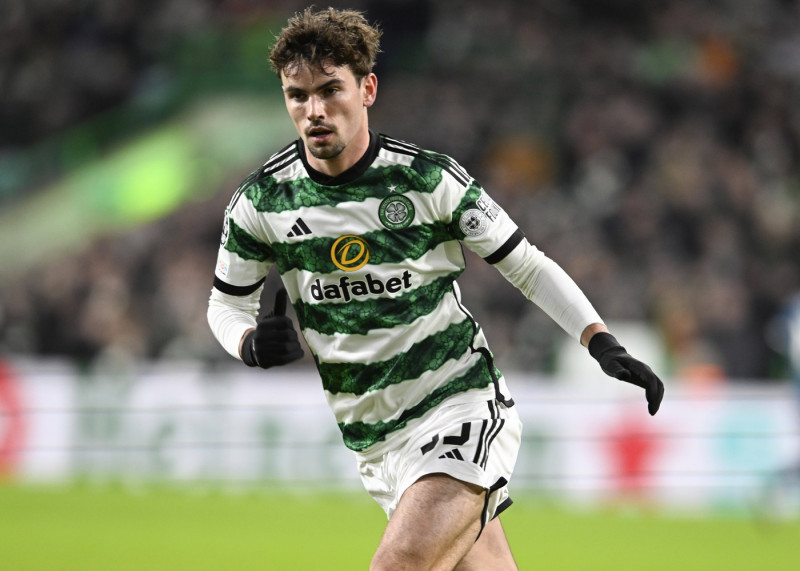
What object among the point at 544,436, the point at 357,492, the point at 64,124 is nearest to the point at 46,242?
the point at 64,124

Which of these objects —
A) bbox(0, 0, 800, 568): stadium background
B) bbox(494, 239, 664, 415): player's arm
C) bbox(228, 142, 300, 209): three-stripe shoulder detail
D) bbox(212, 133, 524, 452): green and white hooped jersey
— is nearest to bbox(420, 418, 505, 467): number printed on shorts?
bbox(212, 133, 524, 452): green and white hooped jersey

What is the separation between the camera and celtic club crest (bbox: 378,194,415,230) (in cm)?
439

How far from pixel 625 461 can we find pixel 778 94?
6.81m

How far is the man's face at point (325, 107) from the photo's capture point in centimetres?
426

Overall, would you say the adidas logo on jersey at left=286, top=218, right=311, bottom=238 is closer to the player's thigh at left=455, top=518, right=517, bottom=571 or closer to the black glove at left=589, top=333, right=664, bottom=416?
the black glove at left=589, top=333, right=664, bottom=416

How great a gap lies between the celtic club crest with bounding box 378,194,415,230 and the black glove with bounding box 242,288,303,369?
430 millimetres

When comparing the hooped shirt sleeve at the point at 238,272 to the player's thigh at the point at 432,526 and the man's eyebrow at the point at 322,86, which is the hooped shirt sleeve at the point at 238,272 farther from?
the player's thigh at the point at 432,526

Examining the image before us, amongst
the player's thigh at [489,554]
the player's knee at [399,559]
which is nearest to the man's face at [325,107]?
the player's knee at [399,559]

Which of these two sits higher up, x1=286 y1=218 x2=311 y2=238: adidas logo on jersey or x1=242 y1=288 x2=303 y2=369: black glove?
x1=286 y1=218 x2=311 y2=238: adidas logo on jersey

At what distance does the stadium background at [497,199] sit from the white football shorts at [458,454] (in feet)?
23.0

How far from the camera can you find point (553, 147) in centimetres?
1612

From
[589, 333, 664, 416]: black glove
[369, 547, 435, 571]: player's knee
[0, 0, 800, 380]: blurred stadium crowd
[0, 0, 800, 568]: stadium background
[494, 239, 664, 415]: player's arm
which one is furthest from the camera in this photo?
[0, 0, 800, 380]: blurred stadium crowd

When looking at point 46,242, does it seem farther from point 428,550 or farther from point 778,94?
point 428,550

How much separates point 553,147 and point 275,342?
12.3 metres
